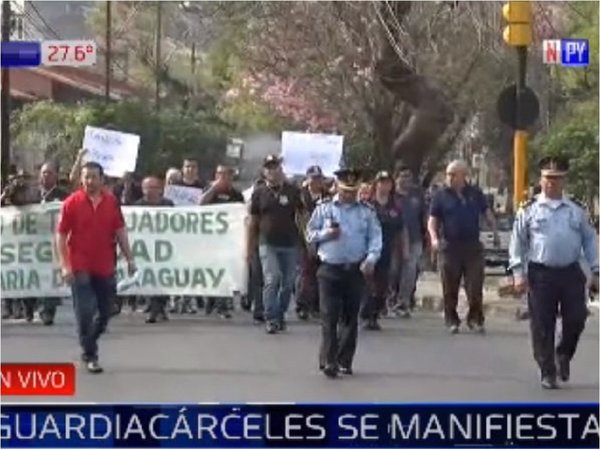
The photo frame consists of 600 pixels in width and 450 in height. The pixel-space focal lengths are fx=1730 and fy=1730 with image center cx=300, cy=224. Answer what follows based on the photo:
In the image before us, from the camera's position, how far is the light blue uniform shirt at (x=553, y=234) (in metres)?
7.79

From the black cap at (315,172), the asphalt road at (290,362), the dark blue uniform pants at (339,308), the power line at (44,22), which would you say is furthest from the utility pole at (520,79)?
the black cap at (315,172)

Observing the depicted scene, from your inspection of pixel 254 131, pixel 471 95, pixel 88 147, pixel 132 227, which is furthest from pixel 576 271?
pixel 132 227

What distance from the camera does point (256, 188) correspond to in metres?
10.5

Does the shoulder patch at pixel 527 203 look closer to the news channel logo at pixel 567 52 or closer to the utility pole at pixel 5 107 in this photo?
the news channel logo at pixel 567 52

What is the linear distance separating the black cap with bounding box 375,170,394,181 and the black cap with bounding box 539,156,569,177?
150 cm

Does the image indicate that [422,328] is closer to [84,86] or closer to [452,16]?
[452,16]

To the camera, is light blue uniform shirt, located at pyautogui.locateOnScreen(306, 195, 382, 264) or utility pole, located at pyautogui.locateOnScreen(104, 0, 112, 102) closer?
utility pole, located at pyautogui.locateOnScreen(104, 0, 112, 102)

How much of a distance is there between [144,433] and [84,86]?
1331 millimetres

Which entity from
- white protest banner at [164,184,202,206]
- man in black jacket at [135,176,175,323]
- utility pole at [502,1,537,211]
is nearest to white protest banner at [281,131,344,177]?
white protest banner at [164,184,202,206]

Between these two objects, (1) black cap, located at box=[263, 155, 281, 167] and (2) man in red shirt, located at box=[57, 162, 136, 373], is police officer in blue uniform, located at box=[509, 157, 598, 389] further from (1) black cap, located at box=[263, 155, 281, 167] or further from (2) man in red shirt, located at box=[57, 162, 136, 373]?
(2) man in red shirt, located at box=[57, 162, 136, 373]

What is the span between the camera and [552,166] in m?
7.72

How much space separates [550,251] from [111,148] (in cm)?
213

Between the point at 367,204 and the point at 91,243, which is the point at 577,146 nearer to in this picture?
the point at 367,204

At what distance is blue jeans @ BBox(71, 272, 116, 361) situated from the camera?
7.89 metres
